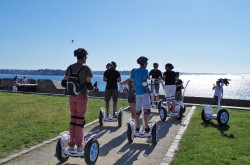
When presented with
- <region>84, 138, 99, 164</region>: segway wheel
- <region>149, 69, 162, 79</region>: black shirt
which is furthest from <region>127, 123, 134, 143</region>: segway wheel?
<region>149, 69, 162, 79</region>: black shirt

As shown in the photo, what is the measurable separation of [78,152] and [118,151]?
148 cm

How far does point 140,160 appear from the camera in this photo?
6574 mm

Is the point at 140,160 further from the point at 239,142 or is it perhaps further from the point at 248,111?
the point at 248,111

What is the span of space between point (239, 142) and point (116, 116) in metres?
4.16

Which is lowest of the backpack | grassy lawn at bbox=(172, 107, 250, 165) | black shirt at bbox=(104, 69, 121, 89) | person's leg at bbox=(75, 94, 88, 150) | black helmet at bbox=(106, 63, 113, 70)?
grassy lawn at bbox=(172, 107, 250, 165)

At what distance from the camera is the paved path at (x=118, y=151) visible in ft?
21.1

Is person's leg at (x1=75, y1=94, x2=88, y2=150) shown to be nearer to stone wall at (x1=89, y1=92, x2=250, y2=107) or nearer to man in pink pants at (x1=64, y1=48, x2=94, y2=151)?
man in pink pants at (x1=64, y1=48, x2=94, y2=151)

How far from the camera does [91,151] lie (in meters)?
5.98

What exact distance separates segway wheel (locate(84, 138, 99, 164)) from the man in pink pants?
24 centimetres

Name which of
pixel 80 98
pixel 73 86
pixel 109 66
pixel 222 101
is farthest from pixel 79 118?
pixel 222 101

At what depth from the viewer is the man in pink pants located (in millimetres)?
6090

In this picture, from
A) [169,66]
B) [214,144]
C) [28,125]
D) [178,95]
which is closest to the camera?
[214,144]

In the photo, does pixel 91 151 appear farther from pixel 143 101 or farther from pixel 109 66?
pixel 109 66

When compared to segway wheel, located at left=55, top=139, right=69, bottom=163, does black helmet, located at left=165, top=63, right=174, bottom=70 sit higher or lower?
higher
